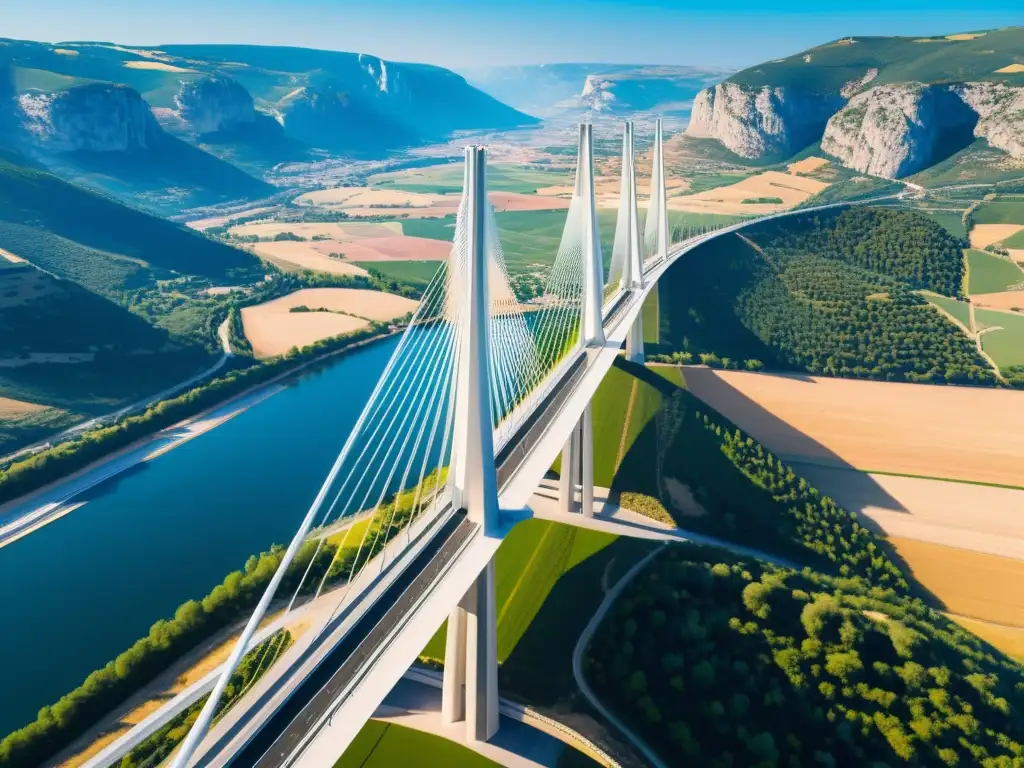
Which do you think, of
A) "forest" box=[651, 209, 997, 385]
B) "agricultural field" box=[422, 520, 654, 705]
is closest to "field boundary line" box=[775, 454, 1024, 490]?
"forest" box=[651, 209, 997, 385]

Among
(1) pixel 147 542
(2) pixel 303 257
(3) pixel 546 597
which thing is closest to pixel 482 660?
(3) pixel 546 597

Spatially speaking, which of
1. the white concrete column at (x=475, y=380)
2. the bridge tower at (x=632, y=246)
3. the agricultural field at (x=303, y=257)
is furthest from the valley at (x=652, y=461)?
the white concrete column at (x=475, y=380)

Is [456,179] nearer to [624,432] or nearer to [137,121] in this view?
[137,121]

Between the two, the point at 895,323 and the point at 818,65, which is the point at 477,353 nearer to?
the point at 895,323

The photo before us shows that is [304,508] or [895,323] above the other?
[895,323]

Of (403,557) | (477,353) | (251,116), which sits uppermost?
(251,116)

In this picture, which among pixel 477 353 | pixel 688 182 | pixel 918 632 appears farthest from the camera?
pixel 688 182

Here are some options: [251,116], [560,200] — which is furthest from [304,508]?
[251,116]
